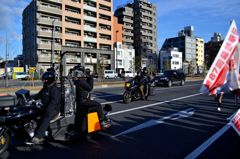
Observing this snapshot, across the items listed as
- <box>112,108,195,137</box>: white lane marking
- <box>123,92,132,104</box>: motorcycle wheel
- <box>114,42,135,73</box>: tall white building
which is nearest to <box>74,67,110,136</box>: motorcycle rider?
<box>112,108,195,137</box>: white lane marking

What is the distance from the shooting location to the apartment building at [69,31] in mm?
58875

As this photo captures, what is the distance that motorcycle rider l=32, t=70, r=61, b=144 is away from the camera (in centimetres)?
543

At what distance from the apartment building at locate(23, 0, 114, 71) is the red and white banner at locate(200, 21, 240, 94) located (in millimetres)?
52501

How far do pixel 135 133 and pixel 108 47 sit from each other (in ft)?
221

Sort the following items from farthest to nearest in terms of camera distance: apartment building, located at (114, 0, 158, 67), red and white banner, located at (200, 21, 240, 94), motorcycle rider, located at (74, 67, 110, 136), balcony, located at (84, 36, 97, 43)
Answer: apartment building, located at (114, 0, 158, 67), balcony, located at (84, 36, 97, 43), motorcycle rider, located at (74, 67, 110, 136), red and white banner, located at (200, 21, 240, 94)

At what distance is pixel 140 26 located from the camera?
96938 millimetres

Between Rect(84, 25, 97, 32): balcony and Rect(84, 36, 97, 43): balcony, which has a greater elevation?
Rect(84, 25, 97, 32): balcony

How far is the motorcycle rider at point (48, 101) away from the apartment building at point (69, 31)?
162 ft

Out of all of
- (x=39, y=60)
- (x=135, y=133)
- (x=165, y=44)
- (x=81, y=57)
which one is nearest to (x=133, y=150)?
(x=135, y=133)

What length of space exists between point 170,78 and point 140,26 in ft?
237

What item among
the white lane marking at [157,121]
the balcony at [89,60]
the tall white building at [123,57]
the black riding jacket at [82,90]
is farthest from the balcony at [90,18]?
the black riding jacket at [82,90]

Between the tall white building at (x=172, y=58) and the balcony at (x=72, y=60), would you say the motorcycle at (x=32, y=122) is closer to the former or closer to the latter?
the balcony at (x=72, y=60)

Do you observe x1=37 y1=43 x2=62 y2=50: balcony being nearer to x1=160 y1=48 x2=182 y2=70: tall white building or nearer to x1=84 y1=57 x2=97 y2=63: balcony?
x1=84 y1=57 x2=97 y2=63: balcony

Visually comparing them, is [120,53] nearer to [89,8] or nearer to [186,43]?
[89,8]
